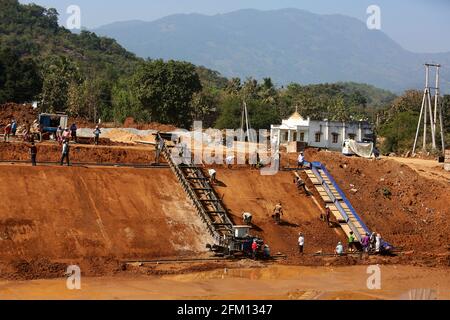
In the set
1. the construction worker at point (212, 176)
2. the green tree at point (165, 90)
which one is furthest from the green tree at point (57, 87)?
the construction worker at point (212, 176)

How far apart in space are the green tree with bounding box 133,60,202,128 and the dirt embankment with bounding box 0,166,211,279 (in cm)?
3744

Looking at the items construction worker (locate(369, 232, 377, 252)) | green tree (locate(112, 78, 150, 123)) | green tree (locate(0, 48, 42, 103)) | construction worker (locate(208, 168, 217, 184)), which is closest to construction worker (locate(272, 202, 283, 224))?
construction worker (locate(208, 168, 217, 184))

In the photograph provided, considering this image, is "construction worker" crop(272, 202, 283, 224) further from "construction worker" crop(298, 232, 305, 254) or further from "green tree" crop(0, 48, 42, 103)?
"green tree" crop(0, 48, 42, 103)

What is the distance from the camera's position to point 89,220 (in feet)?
96.1

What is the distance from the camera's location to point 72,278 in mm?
25016

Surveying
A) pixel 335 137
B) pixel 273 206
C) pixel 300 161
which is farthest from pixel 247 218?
pixel 335 137

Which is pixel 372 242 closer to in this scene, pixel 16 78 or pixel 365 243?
pixel 365 243

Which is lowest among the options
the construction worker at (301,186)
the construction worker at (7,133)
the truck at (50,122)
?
the construction worker at (301,186)

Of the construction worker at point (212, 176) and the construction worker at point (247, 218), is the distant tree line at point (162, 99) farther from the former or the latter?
the construction worker at point (247, 218)

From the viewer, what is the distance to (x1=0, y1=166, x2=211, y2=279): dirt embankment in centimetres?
2664

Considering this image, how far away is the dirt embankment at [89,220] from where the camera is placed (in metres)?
26.6

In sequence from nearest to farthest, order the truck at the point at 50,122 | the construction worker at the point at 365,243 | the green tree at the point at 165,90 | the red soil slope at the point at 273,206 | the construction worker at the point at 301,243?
the construction worker at the point at 301,243
the red soil slope at the point at 273,206
the construction worker at the point at 365,243
the truck at the point at 50,122
the green tree at the point at 165,90

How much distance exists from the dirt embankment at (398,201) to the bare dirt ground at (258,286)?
15.2 ft
